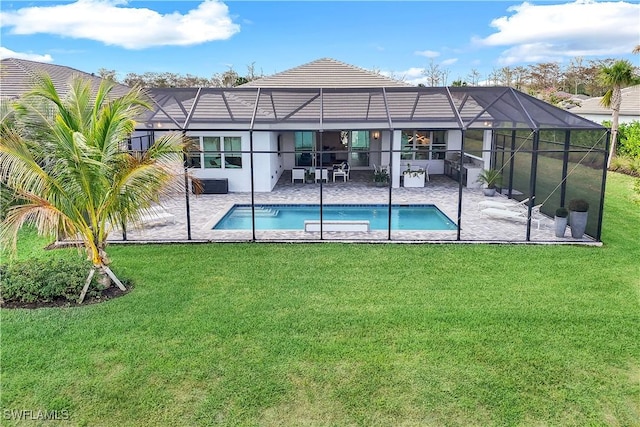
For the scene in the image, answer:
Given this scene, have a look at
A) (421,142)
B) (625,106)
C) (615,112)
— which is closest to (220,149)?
(421,142)

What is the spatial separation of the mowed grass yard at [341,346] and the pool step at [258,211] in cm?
490

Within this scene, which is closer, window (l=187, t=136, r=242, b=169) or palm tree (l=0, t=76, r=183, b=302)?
palm tree (l=0, t=76, r=183, b=302)

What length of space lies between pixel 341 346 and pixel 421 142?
1646 cm

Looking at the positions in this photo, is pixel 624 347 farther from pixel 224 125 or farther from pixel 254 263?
pixel 224 125

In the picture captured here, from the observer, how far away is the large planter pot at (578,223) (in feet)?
36.1

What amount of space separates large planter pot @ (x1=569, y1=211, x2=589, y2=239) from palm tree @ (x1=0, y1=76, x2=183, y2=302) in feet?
29.8

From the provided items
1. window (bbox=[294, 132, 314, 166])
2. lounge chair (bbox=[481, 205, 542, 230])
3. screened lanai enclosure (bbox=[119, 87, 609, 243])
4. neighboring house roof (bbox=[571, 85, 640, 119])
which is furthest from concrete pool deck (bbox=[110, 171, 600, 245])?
neighboring house roof (bbox=[571, 85, 640, 119])

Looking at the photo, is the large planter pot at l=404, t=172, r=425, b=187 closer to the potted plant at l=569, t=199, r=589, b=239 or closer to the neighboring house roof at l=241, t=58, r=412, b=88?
the neighboring house roof at l=241, t=58, r=412, b=88

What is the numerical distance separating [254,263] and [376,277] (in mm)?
2532

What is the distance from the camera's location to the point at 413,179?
60.8 ft

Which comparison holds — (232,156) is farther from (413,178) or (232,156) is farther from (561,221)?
(561,221)

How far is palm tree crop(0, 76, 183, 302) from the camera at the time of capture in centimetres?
682

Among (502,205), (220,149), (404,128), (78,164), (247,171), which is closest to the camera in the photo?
(78,164)

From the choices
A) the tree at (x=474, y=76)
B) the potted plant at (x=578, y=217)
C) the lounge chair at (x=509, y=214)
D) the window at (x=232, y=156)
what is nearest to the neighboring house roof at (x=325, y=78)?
the window at (x=232, y=156)
